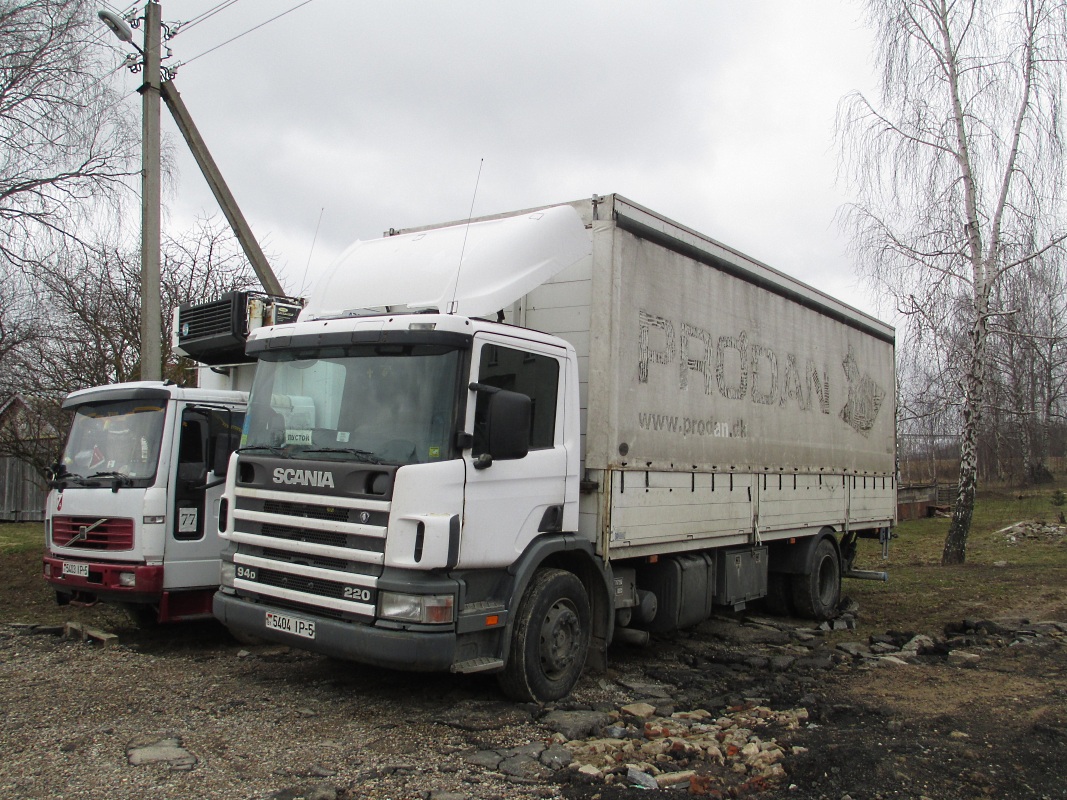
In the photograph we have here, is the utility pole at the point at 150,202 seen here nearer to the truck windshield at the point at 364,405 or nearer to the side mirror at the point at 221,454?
the side mirror at the point at 221,454

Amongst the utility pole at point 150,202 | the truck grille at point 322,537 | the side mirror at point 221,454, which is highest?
the utility pole at point 150,202

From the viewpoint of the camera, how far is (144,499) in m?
7.41

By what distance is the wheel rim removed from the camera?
5926mm

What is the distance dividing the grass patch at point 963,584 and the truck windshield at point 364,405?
6.49 m

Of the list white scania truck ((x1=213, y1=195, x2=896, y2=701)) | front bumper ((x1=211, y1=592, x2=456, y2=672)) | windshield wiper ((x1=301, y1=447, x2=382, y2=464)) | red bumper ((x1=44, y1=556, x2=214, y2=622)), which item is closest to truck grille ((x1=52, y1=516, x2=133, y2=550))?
red bumper ((x1=44, y1=556, x2=214, y2=622))

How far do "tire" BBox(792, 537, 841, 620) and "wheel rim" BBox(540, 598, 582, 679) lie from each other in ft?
15.2

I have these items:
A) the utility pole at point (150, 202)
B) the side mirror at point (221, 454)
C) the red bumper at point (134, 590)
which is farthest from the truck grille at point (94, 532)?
the utility pole at point (150, 202)

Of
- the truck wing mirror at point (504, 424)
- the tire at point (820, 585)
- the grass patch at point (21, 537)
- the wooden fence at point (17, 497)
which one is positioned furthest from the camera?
the wooden fence at point (17, 497)

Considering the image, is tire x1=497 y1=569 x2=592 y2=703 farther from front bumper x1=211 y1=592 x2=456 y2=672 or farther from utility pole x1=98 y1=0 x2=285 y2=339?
utility pole x1=98 y1=0 x2=285 y2=339

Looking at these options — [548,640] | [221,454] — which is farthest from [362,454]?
[221,454]

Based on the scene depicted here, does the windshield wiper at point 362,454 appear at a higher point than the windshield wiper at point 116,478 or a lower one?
higher

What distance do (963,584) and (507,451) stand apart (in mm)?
10375

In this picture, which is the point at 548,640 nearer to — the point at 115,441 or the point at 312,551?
the point at 312,551

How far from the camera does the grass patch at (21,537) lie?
1465 cm
